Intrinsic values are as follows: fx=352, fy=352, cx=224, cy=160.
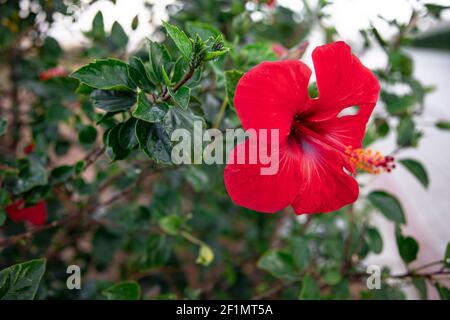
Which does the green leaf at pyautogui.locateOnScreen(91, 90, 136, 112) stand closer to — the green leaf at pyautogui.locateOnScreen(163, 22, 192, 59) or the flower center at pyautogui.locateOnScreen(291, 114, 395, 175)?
the green leaf at pyautogui.locateOnScreen(163, 22, 192, 59)

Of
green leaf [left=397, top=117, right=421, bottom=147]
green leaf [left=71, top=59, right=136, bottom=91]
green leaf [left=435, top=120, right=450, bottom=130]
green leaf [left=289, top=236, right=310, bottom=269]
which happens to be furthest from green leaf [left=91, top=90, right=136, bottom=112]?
green leaf [left=435, top=120, right=450, bottom=130]

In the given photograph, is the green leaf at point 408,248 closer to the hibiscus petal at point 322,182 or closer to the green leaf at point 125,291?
→ the hibiscus petal at point 322,182

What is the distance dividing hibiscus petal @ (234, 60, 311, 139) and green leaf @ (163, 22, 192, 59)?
94 mm

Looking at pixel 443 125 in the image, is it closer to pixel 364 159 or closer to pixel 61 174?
pixel 364 159

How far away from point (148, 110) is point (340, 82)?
1.08 feet

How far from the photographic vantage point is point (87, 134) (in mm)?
850

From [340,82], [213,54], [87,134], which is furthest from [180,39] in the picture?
[87,134]

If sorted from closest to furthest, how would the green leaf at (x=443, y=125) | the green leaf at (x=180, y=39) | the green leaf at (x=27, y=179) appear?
the green leaf at (x=180, y=39)
the green leaf at (x=27, y=179)
the green leaf at (x=443, y=125)

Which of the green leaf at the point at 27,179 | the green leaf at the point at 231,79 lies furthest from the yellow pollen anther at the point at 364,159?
the green leaf at the point at 27,179

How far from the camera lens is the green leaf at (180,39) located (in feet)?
1.68

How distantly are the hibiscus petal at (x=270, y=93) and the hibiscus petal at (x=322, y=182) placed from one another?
95 millimetres

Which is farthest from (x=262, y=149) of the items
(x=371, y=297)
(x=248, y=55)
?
(x=371, y=297)

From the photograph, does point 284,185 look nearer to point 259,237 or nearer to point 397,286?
point 397,286

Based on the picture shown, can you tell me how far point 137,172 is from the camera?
0.93 m
